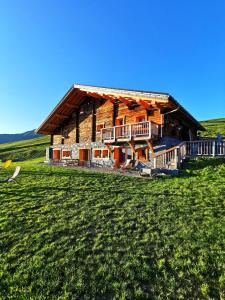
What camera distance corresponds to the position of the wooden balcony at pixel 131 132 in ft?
53.1

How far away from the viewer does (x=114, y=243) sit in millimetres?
6746

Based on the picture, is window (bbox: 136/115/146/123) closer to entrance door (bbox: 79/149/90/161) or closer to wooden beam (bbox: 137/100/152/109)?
wooden beam (bbox: 137/100/152/109)

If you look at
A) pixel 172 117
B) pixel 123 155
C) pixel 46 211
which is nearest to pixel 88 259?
pixel 46 211

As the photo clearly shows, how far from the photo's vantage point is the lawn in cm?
527

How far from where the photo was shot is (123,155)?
64.4 feet

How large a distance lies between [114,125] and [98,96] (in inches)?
138

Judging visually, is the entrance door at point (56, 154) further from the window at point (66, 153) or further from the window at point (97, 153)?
the window at point (97, 153)

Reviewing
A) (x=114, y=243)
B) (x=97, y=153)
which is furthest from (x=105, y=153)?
(x=114, y=243)

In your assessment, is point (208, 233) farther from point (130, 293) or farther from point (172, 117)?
point (172, 117)

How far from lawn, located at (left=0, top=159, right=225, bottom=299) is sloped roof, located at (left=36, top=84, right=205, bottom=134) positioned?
661 cm

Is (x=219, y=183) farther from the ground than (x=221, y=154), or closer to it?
closer to it

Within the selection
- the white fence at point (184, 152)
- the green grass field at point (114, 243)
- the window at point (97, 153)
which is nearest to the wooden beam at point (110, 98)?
the window at point (97, 153)

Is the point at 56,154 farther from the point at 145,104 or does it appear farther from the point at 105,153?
the point at 145,104

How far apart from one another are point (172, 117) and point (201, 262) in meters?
14.3
